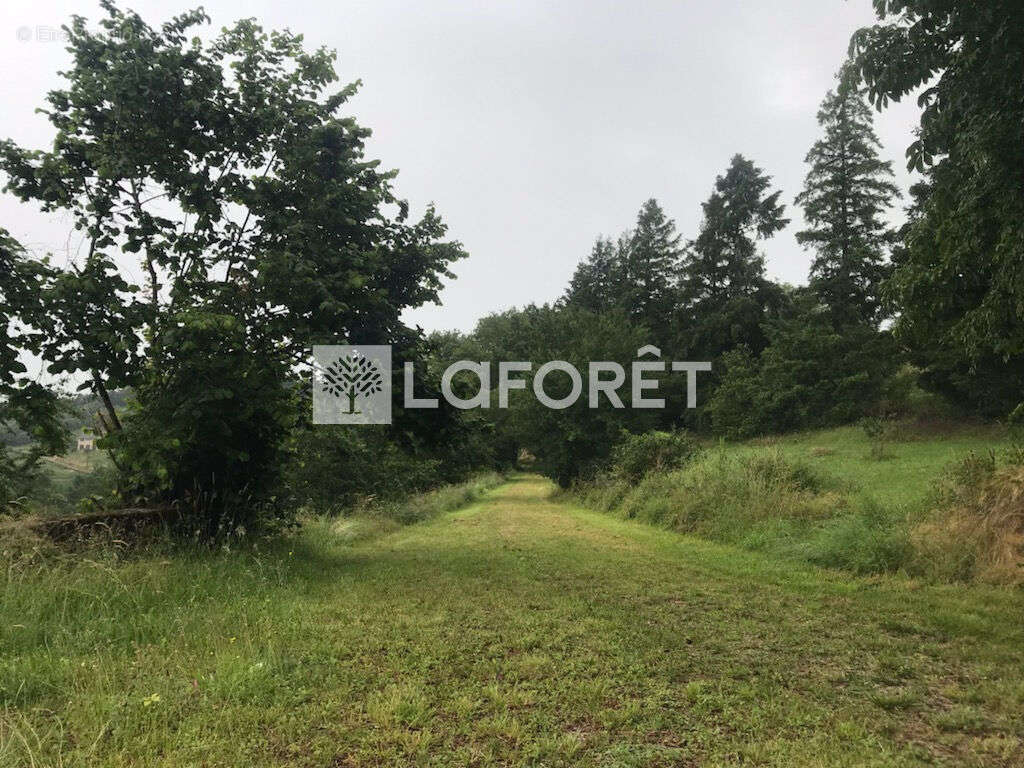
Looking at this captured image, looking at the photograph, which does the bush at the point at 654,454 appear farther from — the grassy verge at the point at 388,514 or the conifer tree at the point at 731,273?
the conifer tree at the point at 731,273

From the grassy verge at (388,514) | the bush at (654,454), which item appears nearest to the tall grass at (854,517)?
the bush at (654,454)

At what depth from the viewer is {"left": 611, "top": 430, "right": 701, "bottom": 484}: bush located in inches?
623

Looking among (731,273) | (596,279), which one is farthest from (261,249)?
(596,279)

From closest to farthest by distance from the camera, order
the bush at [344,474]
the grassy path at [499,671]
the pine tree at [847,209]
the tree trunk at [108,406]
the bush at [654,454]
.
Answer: the grassy path at [499,671] → the tree trunk at [108,406] → the bush at [654,454] → the bush at [344,474] → the pine tree at [847,209]

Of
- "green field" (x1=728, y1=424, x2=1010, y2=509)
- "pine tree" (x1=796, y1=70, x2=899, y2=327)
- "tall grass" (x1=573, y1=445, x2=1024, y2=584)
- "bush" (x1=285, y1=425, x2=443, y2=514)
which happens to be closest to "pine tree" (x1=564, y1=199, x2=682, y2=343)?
"pine tree" (x1=796, y1=70, x2=899, y2=327)

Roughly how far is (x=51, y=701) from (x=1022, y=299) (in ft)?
22.6

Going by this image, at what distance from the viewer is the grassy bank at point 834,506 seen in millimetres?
6273

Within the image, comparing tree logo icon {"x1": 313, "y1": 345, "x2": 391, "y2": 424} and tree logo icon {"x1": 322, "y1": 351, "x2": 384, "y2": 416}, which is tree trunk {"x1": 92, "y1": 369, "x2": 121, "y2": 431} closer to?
tree logo icon {"x1": 313, "y1": 345, "x2": 391, "y2": 424}

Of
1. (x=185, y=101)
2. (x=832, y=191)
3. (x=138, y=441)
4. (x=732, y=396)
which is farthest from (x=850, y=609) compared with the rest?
(x=832, y=191)

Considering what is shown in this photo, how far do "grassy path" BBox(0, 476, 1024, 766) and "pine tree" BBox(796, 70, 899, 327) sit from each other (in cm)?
3014

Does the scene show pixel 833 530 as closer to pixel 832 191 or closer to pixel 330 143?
pixel 330 143

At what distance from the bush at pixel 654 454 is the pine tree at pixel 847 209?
781 inches

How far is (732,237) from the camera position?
40.5m

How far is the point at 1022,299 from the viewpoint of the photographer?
4.39 metres
